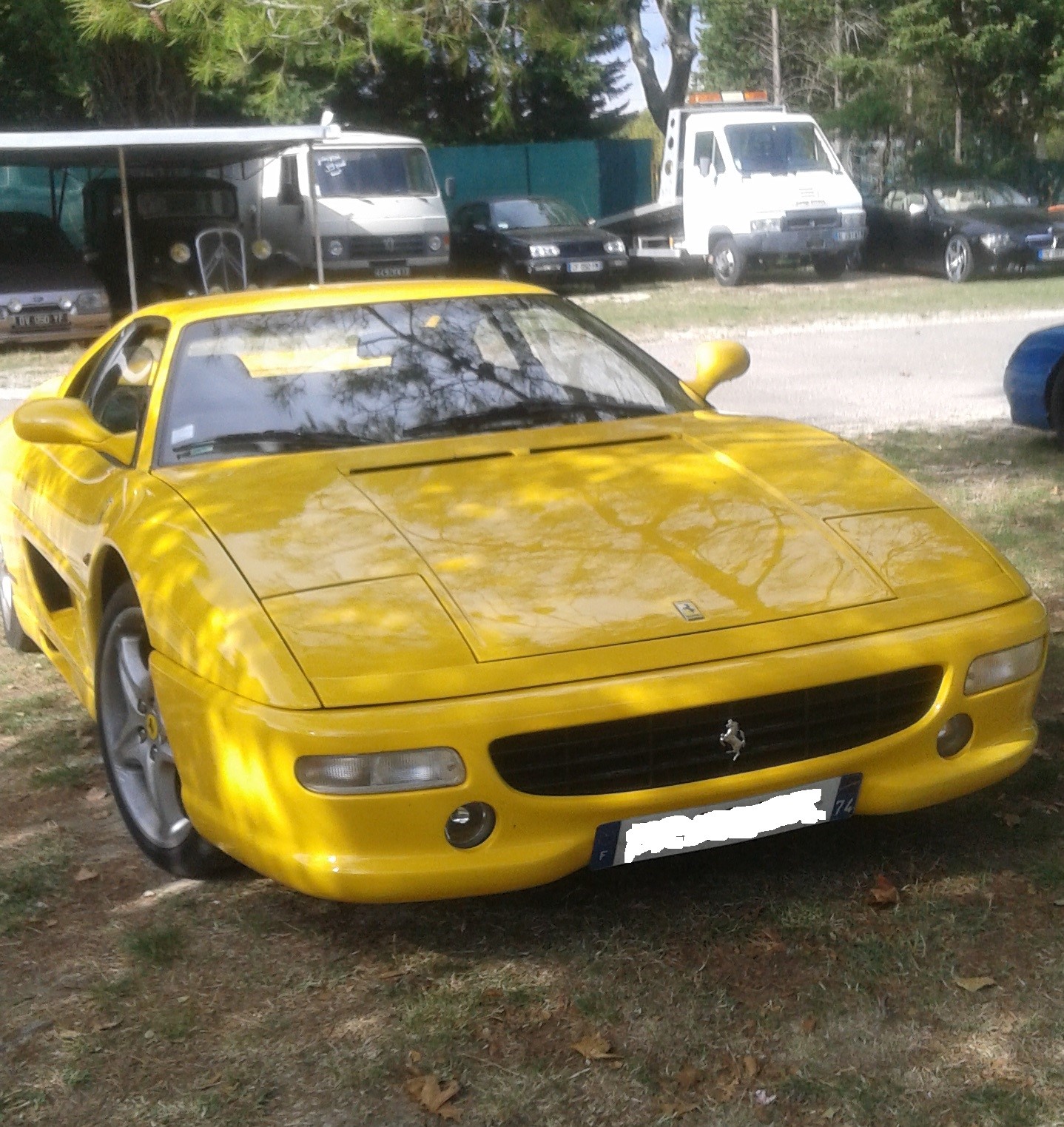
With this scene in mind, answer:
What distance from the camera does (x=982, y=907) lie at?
335 centimetres

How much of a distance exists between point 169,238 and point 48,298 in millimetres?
2709

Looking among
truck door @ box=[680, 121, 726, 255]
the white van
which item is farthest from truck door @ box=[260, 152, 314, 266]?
truck door @ box=[680, 121, 726, 255]

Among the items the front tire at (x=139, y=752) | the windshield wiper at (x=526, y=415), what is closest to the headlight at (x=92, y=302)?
the windshield wiper at (x=526, y=415)

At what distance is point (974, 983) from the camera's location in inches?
119

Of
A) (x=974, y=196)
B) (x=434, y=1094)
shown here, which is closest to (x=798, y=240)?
(x=974, y=196)

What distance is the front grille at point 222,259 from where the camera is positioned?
1742 centimetres

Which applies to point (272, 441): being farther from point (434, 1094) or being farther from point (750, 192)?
point (750, 192)

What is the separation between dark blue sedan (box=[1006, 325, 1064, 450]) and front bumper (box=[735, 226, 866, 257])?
13.2 m

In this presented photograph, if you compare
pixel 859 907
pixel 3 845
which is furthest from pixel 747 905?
pixel 3 845

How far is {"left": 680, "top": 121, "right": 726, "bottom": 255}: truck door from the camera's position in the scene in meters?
21.7

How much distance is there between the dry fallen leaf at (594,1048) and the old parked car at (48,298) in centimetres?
1399

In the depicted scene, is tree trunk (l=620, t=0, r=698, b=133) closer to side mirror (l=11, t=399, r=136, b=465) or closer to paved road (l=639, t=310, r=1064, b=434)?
paved road (l=639, t=310, r=1064, b=434)

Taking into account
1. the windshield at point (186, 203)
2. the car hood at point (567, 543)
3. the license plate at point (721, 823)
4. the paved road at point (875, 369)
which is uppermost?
the windshield at point (186, 203)

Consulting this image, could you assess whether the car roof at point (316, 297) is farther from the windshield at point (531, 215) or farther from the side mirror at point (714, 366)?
the windshield at point (531, 215)
